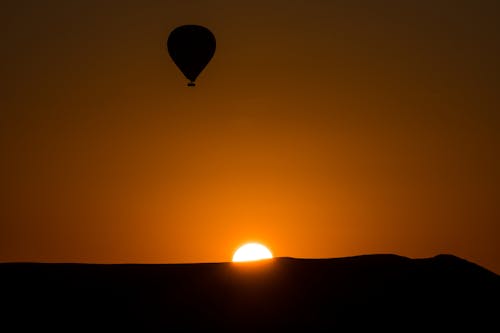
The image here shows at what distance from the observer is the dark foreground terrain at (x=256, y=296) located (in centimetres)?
233

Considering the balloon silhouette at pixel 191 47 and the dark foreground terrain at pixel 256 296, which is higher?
the balloon silhouette at pixel 191 47

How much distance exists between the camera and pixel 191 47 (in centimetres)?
692

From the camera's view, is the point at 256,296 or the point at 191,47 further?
the point at 191,47

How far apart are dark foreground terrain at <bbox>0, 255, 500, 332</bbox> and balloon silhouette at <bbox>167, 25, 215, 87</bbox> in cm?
460

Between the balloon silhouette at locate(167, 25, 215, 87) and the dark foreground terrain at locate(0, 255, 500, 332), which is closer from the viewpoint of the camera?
the dark foreground terrain at locate(0, 255, 500, 332)

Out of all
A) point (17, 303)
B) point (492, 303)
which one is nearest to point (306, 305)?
point (492, 303)

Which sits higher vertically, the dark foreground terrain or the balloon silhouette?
the balloon silhouette

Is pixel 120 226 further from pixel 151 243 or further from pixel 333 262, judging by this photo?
pixel 333 262

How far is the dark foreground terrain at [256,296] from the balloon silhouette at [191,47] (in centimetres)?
460

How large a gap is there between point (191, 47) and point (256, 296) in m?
4.87

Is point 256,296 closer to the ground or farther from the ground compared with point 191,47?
closer to the ground

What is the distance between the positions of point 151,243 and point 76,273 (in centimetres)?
656

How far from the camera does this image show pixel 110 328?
231 cm

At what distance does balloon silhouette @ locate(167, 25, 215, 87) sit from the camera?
22.7ft
